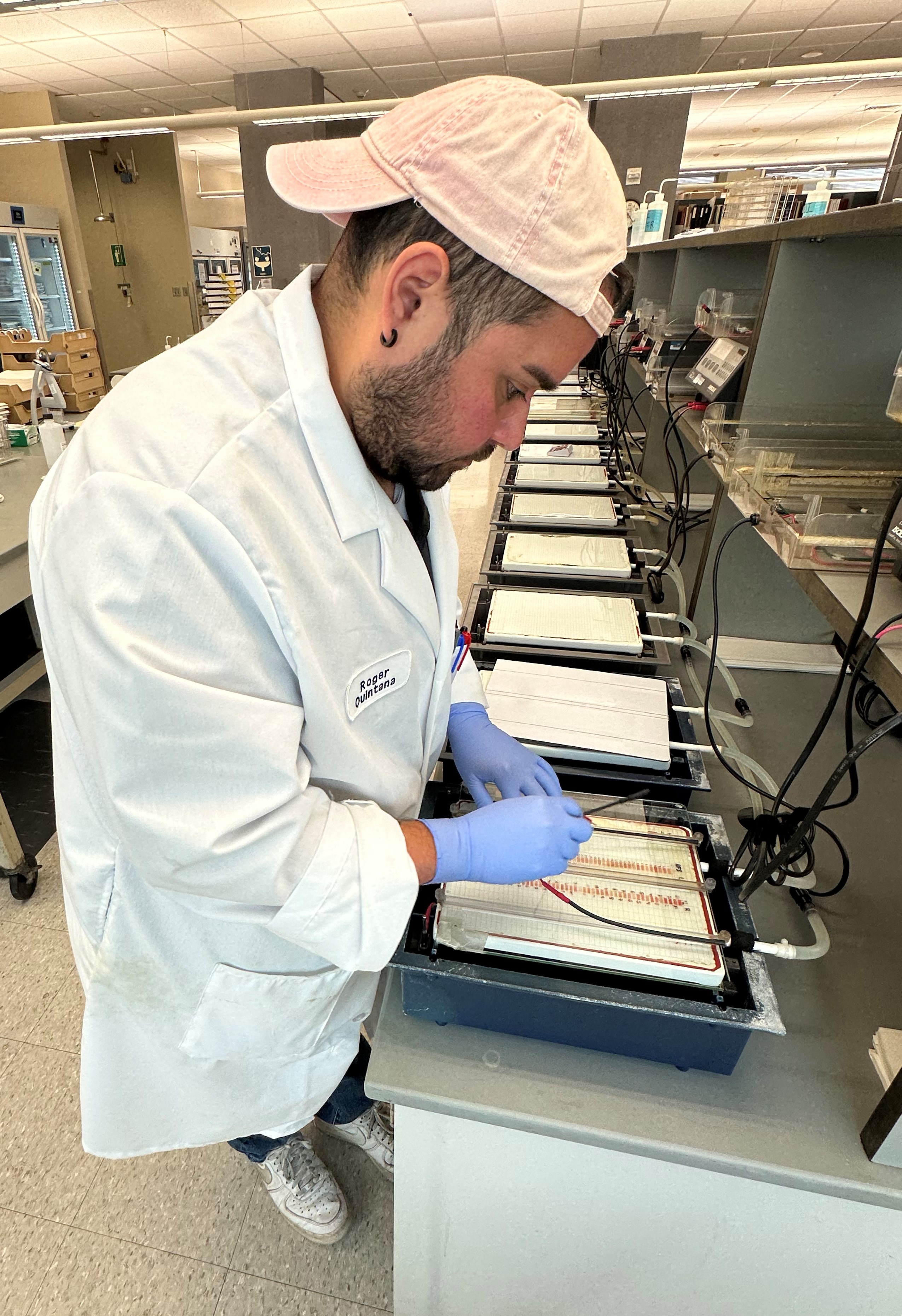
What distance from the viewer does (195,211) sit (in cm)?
1242

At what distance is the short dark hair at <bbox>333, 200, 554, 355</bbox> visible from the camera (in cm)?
58

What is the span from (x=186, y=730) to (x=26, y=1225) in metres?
1.30

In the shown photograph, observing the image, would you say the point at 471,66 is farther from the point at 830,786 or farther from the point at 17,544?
the point at 830,786

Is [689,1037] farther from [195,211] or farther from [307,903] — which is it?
[195,211]

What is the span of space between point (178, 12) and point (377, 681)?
6780mm

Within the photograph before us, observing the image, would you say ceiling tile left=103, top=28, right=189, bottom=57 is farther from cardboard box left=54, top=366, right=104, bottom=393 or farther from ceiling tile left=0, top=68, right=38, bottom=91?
cardboard box left=54, top=366, right=104, bottom=393

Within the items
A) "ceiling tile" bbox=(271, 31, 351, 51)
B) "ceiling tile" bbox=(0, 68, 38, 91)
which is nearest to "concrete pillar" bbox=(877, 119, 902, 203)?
"ceiling tile" bbox=(271, 31, 351, 51)

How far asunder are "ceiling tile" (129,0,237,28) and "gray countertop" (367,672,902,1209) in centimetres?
683

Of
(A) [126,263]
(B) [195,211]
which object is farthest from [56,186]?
(B) [195,211]

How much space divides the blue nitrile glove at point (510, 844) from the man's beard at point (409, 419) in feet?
1.30

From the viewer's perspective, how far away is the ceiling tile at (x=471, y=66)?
624 cm

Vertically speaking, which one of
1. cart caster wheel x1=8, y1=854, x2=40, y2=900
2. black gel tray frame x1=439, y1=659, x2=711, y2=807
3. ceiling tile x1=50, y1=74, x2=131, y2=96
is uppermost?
ceiling tile x1=50, y1=74, x2=131, y2=96

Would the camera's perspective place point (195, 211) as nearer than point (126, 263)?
No

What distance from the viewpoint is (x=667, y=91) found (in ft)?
16.7
